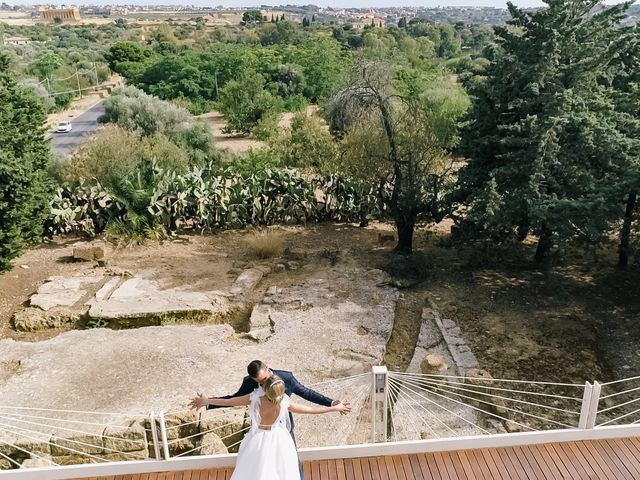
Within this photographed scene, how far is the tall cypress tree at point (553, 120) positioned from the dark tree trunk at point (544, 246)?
0.03m

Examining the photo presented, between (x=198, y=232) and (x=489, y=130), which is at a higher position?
(x=489, y=130)

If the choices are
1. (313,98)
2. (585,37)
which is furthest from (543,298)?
(313,98)

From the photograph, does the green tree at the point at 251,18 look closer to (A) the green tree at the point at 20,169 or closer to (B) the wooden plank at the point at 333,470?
(A) the green tree at the point at 20,169

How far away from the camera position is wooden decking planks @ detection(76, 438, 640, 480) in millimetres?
4711

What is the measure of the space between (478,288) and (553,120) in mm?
3336

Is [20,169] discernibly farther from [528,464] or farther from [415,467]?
[528,464]

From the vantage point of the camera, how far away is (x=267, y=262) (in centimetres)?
1201

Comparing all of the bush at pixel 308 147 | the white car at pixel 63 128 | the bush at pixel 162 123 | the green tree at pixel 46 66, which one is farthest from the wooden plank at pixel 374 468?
the green tree at pixel 46 66

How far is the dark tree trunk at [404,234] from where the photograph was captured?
11.9 m

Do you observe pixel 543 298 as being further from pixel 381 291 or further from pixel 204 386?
pixel 204 386

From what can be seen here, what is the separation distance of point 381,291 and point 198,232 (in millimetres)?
5460

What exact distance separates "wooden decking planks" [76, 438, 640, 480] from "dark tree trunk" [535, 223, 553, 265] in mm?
5526

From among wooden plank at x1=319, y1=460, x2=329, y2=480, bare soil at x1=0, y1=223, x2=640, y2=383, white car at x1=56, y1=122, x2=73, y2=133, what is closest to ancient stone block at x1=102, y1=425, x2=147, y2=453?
wooden plank at x1=319, y1=460, x2=329, y2=480

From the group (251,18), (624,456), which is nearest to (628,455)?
(624,456)
